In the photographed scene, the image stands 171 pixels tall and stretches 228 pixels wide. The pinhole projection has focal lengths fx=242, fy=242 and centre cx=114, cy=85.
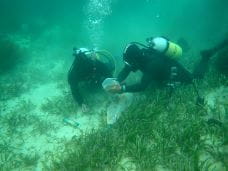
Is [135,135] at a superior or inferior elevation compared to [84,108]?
inferior

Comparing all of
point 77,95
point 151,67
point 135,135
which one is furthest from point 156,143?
point 77,95

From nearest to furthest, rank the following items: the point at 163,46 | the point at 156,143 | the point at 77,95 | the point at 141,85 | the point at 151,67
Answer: the point at 156,143
the point at 151,67
the point at 141,85
the point at 163,46
the point at 77,95

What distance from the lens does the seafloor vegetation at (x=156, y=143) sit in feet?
17.0

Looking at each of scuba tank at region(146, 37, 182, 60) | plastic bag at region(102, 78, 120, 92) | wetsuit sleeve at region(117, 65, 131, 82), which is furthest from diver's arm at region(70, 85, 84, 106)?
scuba tank at region(146, 37, 182, 60)

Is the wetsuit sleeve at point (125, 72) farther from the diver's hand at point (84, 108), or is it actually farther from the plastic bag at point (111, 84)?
the diver's hand at point (84, 108)

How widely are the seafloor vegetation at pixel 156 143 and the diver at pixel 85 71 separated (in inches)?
75.1

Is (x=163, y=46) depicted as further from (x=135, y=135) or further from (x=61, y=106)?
(x=61, y=106)

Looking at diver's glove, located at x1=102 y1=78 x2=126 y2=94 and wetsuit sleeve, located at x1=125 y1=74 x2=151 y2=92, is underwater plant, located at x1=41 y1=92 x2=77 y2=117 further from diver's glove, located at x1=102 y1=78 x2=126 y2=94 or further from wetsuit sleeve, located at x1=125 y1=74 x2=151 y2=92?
wetsuit sleeve, located at x1=125 y1=74 x2=151 y2=92

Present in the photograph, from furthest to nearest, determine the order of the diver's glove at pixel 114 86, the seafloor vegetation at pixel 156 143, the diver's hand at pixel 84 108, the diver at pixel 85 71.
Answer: the diver's hand at pixel 84 108, the diver at pixel 85 71, the diver's glove at pixel 114 86, the seafloor vegetation at pixel 156 143

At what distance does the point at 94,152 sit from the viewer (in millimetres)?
5672

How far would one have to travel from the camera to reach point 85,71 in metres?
8.22

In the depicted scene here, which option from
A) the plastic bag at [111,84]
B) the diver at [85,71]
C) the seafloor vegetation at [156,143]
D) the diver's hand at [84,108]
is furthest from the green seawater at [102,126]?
the plastic bag at [111,84]

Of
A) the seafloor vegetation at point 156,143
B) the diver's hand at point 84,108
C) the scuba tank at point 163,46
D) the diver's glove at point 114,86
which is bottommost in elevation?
the seafloor vegetation at point 156,143

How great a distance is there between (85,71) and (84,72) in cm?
6
